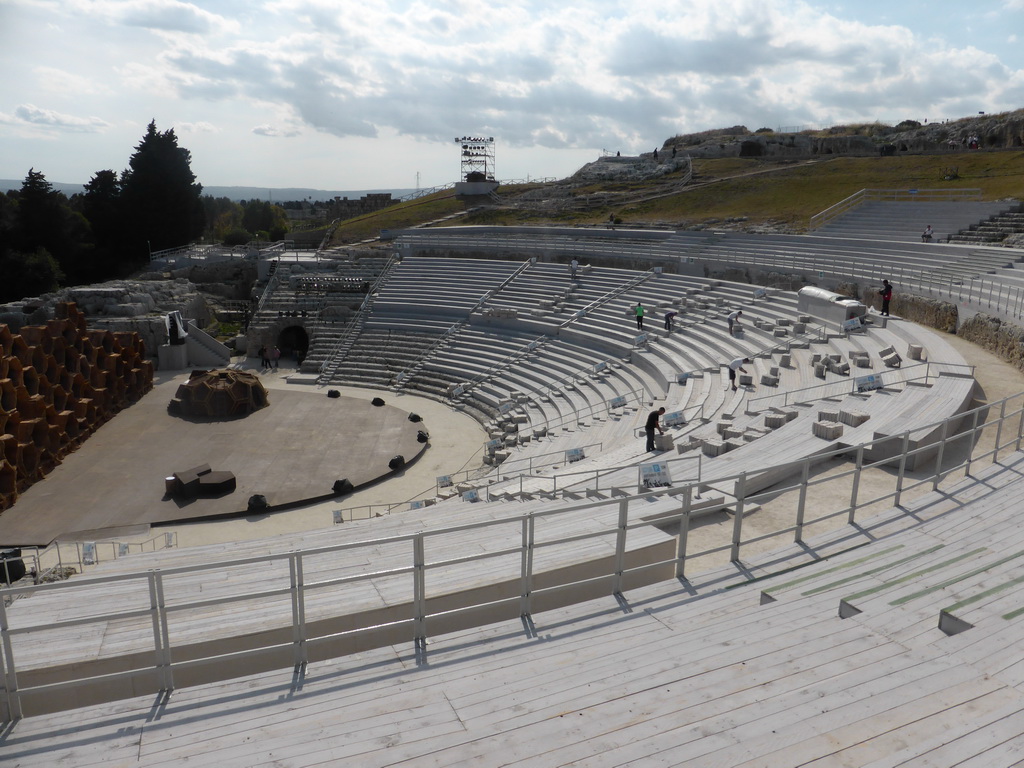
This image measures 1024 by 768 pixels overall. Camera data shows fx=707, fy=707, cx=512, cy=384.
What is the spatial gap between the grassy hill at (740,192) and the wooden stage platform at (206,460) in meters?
27.3

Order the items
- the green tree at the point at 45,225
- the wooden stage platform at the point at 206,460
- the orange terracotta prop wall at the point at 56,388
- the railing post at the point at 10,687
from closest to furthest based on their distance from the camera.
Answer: the railing post at the point at 10,687
the wooden stage platform at the point at 206,460
the orange terracotta prop wall at the point at 56,388
the green tree at the point at 45,225

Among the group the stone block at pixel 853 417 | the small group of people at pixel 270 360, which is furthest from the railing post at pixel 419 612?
the small group of people at pixel 270 360

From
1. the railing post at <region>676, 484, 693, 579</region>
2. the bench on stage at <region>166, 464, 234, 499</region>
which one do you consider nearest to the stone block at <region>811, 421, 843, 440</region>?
the railing post at <region>676, 484, 693, 579</region>

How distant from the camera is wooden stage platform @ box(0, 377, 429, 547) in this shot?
18203mm

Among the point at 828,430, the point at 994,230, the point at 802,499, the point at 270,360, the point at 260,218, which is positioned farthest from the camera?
the point at 260,218

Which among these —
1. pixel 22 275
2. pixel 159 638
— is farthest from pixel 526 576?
pixel 22 275

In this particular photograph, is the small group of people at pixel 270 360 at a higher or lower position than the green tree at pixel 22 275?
lower

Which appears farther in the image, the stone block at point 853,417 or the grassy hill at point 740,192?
the grassy hill at point 740,192

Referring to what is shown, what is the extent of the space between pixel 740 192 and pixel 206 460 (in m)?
Answer: 42.2

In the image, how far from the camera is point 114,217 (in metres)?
53.4

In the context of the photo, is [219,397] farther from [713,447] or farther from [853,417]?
[853,417]

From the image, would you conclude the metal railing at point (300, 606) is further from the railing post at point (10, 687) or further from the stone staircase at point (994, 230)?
the stone staircase at point (994, 230)

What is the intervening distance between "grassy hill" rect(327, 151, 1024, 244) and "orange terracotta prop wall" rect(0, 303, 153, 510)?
88.2 feet

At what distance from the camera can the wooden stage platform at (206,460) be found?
59.7 feet
